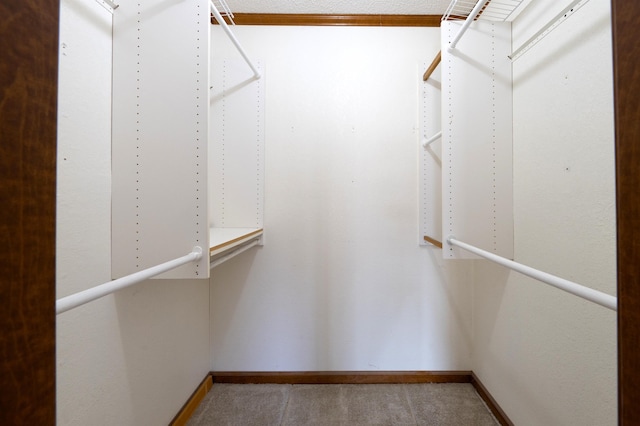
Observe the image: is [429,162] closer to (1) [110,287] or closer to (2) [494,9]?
(2) [494,9]

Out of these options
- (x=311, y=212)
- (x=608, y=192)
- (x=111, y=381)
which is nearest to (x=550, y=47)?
(x=608, y=192)

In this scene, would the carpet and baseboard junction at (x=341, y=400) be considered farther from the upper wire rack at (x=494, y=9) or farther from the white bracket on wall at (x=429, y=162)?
the upper wire rack at (x=494, y=9)

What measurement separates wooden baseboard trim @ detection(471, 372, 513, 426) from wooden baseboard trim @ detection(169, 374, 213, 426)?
1568 millimetres

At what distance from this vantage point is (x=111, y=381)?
982 millimetres

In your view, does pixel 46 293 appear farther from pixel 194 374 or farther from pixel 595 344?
pixel 194 374

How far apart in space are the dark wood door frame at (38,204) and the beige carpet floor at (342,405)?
1382mm

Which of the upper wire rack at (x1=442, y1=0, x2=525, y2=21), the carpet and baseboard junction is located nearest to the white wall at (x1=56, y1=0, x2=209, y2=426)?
the carpet and baseboard junction

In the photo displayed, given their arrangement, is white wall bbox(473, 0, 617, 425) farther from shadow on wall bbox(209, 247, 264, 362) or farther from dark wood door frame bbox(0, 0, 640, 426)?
shadow on wall bbox(209, 247, 264, 362)

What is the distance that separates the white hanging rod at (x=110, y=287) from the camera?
1.76 feet

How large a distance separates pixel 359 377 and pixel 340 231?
0.89 metres

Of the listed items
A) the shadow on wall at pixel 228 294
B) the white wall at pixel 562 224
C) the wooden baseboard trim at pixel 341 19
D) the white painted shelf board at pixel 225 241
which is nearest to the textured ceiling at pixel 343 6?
the wooden baseboard trim at pixel 341 19

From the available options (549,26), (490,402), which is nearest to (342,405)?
(490,402)

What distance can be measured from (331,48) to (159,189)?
137 cm

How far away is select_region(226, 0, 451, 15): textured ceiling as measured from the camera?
164 centimetres
